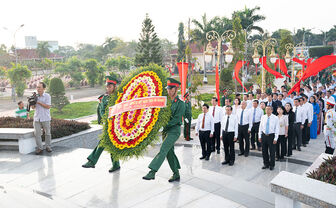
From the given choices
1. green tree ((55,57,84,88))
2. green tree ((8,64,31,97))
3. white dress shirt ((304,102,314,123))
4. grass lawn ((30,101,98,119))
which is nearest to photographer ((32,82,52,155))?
white dress shirt ((304,102,314,123))

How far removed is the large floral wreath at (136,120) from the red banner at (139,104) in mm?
71

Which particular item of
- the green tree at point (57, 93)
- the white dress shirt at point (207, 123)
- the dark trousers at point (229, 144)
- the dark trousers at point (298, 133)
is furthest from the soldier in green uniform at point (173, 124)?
the green tree at point (57, 93)

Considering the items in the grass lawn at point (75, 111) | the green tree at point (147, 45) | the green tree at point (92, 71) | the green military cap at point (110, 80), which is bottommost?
the grass lawn at point (75, 111)

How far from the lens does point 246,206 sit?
13.7ft

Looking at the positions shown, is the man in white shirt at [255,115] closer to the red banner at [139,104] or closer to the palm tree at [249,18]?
the red banner at [139,104]

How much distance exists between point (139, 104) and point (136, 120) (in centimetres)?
27

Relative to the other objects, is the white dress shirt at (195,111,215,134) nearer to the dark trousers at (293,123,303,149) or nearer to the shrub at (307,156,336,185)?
the dark trousers at (293,123,303,149)

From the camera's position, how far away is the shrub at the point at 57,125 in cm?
780

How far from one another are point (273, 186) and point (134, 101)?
8.39ft

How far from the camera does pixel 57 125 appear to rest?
800 cm

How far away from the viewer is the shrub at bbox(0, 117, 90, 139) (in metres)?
7.80

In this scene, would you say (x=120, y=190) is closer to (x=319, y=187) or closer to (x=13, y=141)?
(x=319, y=187)

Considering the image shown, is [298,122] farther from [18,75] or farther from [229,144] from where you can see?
[18,75]

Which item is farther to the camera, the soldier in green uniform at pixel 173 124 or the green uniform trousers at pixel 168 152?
the soldier in green uniform at pixel 173 124
